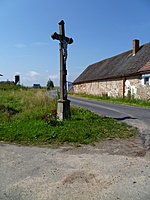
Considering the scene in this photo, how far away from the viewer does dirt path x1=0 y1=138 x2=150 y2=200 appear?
2.72 m

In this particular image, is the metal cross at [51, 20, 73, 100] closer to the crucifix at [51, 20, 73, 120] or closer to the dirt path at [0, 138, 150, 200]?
the crucifix at [51, 20, 73, 120]

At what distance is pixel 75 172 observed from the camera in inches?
135

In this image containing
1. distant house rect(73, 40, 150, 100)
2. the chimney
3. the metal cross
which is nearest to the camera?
the metal cross

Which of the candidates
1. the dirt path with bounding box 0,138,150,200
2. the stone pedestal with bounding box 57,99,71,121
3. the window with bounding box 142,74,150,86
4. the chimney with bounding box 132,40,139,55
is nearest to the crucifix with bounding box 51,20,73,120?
the stone pedestal with bounding box 57,99,71,121

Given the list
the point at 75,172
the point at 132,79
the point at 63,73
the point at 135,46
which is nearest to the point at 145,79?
the point at 132,79

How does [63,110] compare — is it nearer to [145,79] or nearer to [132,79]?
[145,79]

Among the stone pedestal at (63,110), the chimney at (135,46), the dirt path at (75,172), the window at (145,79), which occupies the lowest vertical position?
the dirt path at (75,172)

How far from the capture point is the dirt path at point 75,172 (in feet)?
8.93

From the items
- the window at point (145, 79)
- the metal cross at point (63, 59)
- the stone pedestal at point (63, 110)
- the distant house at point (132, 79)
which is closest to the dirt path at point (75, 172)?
the stone pedestal at point (63, 110)

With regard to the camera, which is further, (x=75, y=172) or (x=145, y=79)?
(x=145, y=79)

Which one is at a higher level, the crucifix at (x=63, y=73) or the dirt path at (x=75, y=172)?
the crucifix at (x=63, y=73)

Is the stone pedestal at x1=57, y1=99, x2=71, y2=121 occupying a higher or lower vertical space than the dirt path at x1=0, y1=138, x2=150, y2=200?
higher

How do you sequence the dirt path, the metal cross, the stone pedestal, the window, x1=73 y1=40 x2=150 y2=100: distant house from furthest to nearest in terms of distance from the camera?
1. x1=73 y1=40 x2=150 y2=100: distant house
2. the window
3. the metal cross
4. the stone pedestal
5. the dirt path

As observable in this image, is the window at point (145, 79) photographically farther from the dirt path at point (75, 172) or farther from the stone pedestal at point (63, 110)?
the dirt path at point (75, 172)
